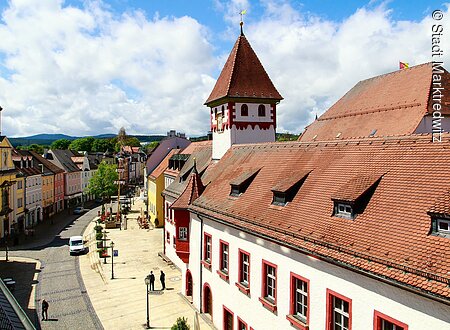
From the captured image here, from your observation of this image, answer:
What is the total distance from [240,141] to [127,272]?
14.2m

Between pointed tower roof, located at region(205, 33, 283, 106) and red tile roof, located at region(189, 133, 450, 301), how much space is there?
8.89 m

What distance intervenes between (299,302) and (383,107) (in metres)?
17.3

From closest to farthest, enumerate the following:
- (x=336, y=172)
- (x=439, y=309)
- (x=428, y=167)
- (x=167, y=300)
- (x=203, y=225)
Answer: (x=439, y=309) → (x=428, y=167) → (x=336, y=172) → (x=203, y=225) → (x=167, y=300)

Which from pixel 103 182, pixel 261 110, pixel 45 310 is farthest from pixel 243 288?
pixel 103 182

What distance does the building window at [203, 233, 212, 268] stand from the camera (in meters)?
21.7

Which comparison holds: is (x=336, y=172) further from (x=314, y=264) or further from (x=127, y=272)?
(x=127, y=272)

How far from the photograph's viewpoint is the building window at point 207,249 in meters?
21.7

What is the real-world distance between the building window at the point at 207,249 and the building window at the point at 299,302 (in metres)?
7.80

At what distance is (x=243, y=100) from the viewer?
90.2 feet

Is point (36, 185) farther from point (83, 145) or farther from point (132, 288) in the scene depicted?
point (83, 145)

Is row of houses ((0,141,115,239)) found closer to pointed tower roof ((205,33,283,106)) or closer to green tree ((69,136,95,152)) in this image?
pointed tower roof ((205,33,283,106))

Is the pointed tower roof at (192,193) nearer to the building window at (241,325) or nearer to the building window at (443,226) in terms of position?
the building window at (241,325)

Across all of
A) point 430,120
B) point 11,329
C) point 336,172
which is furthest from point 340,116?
point 11,329

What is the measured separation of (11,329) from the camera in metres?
7.31
